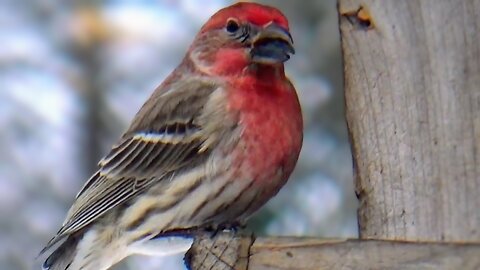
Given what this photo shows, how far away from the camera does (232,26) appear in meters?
5.16

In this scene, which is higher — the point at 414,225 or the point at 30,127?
the point at 414,225

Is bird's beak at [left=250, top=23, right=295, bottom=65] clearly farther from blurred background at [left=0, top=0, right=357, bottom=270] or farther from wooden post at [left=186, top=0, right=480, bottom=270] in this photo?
blurred background at [left=0, top=0, right=357, bottom=270]

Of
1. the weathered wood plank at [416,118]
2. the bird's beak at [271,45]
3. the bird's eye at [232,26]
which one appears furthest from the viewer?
the bird's eye at [232,26]

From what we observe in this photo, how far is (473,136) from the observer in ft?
13.5

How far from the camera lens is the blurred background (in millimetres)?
9125

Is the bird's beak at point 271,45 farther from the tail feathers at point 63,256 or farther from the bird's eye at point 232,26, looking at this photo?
the tail feathers at point 63,256

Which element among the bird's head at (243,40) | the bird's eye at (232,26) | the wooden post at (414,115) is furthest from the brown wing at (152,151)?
the wooden post at (414,115)

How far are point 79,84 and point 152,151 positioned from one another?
22.7ft

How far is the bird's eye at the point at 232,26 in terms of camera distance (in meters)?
5.12

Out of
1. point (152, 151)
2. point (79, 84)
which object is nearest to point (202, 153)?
point (152, 151)

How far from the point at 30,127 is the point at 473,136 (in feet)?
26.4

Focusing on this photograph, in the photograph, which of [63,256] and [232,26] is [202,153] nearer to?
[232,26]

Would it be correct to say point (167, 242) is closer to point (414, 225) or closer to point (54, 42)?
point (414, 225)

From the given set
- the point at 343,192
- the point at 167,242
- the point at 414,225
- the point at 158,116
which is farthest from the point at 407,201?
the point at 343,192
